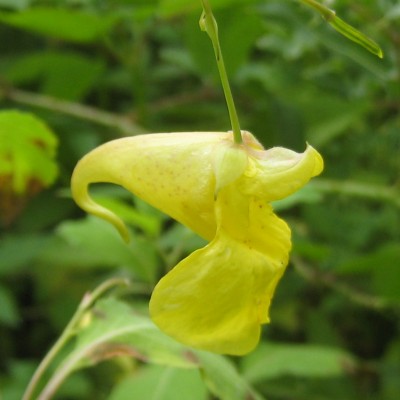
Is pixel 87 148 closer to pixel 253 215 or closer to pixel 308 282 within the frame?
pixel 308 282

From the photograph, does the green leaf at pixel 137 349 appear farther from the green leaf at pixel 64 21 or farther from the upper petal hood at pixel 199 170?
the green leaf at pixel 64 21

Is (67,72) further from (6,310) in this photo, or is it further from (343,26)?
(343,26)

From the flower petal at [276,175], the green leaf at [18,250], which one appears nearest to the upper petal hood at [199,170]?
the flower petal at [276,175]

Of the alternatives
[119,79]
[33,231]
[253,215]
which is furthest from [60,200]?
[253,215]

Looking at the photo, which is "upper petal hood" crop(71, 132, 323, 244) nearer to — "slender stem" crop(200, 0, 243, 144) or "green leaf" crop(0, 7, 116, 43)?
"slender stem" crop(200, 0, 243, 144)

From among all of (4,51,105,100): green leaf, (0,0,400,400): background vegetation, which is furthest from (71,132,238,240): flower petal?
(4,51,105,100): green leaf
